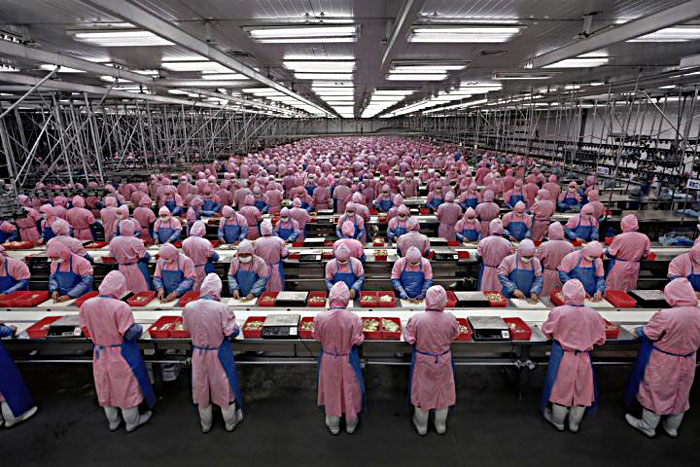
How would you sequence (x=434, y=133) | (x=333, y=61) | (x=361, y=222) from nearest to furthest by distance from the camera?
(x=333, y=61), (x=361, y=222), (x=434, y=133)

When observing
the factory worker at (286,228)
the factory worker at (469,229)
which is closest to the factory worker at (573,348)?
the factory worker at (469,229)

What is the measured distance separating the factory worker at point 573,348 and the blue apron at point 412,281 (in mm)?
1818

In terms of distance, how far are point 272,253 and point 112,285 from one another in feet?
9.70

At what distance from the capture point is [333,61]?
7156 millimetres

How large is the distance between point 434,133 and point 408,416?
135ft

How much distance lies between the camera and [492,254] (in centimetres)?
679

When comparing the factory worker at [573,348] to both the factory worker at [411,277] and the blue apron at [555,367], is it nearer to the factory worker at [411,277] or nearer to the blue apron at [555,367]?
the blue apron at [555,367]

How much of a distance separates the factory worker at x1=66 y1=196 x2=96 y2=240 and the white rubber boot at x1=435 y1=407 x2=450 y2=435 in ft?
29.5

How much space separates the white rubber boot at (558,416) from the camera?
15.1 ft

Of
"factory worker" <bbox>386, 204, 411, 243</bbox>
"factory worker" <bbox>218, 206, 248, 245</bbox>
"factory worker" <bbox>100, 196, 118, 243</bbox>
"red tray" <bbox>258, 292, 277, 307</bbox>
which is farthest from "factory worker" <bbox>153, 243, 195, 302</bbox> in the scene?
"factory worker" <bbox>100, 196, 118, 243</bbox>

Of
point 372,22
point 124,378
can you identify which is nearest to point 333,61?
point 372,22

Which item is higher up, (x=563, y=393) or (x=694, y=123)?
(x=694, y=123)

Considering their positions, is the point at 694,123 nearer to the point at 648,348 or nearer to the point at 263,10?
the point at 648,348

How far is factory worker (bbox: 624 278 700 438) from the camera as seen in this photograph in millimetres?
4141
